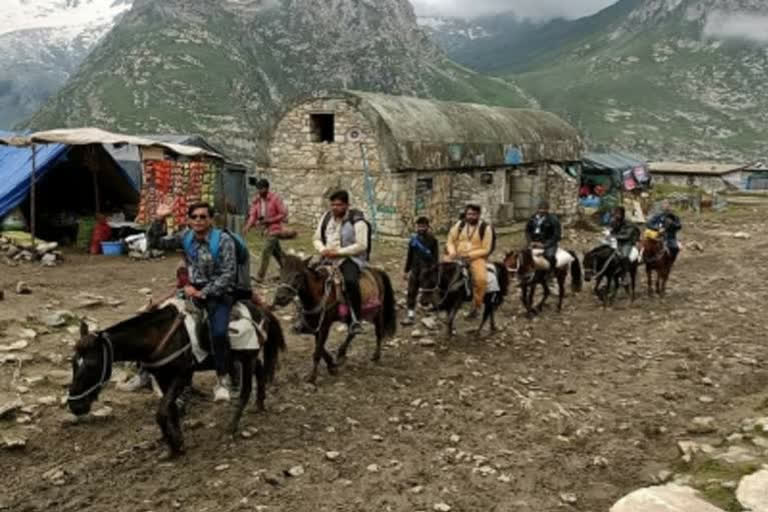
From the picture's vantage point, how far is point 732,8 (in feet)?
577

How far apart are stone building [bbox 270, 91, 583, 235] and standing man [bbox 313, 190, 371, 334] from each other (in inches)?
520

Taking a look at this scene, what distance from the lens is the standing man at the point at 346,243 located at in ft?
32.6

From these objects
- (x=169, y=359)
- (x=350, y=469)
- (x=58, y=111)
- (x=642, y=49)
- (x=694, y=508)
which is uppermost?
(x=642, y=49)

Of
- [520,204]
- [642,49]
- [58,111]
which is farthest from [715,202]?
[642,49]

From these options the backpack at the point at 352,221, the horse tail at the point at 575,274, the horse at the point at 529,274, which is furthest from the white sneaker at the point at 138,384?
the horse tail at the point at 575,274

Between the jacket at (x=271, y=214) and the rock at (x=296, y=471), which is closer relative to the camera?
the rock at (x=296, y=471)

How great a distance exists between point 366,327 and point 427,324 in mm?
1094

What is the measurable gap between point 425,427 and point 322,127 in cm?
1868

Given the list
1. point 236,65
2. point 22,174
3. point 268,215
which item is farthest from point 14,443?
point 236,65

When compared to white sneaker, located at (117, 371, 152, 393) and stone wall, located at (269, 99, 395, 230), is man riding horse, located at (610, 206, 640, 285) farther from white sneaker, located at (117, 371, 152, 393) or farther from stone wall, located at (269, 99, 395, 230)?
white sneaker, located at (117, 371, 152, 393)

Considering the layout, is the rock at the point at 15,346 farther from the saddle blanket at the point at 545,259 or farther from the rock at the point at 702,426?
the saddle blanket at the point at 545,259

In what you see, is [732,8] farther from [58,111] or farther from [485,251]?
[485,251]

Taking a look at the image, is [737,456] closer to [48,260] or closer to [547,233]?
[547,233]

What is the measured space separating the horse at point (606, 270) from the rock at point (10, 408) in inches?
454
